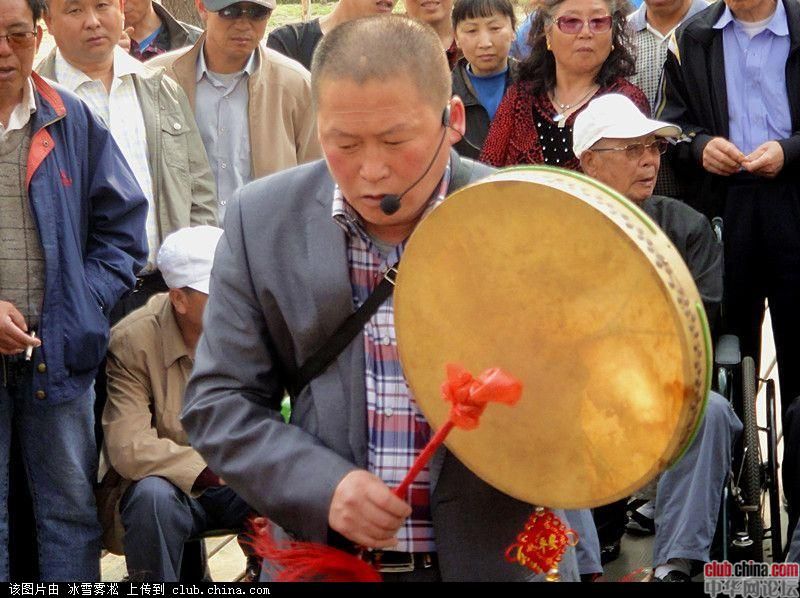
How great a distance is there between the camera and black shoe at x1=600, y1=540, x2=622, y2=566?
484cm

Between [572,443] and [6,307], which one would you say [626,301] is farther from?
[6,307]

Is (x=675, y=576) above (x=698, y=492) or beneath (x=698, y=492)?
beneath

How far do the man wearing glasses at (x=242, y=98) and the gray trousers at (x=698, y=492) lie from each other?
1949 mm

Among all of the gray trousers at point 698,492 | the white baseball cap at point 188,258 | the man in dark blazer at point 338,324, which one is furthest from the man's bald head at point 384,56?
the gray trousers at point 698,492

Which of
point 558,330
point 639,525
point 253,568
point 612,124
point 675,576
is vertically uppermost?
point 612,124

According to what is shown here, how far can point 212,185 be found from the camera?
16.3 ft

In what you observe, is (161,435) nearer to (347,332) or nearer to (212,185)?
(212,185)

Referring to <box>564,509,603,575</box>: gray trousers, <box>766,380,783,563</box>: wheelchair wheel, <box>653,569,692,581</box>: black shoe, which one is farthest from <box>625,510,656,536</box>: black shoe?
<box>564,509,603,575</box>: gray trousers

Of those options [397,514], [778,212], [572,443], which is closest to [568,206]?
[572,443]

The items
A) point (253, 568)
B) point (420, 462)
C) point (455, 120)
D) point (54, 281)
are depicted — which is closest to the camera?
point (420, 462)

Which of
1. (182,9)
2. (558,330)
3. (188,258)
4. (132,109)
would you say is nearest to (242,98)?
(132,109)

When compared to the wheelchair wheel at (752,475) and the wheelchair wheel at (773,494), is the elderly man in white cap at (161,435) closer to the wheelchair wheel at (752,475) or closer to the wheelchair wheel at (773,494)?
the wheelchair wheel at (752,475)

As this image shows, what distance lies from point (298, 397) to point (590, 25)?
10.1ft

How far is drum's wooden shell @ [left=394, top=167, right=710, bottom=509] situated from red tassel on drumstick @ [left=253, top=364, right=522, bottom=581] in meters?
0.05
